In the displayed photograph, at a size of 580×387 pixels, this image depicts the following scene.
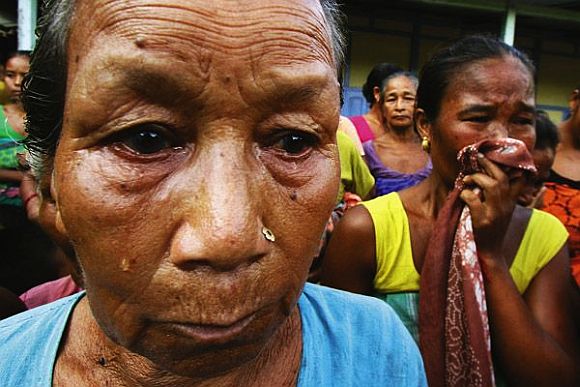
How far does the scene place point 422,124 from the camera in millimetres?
2594

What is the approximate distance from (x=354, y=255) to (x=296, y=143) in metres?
1.31

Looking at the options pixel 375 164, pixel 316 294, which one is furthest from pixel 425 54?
pixel 316 294

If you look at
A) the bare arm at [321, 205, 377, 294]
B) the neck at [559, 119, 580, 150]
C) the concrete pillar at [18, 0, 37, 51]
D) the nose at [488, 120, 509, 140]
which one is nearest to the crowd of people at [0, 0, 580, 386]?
the bare arm at [321, 205, 377, 294]

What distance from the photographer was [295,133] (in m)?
0.97

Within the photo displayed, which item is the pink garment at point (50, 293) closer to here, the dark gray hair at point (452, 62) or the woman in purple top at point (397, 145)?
the dark gray hair at point (452, 62)

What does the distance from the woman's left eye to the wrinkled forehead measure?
0.14 m

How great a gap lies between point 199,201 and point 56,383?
62 cm

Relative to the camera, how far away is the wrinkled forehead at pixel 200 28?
83 cm

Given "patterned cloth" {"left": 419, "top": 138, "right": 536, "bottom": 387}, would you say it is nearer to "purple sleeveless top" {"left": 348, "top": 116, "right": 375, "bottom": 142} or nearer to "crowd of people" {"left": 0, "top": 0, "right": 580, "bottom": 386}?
"crowd of people" {"left": 0, "top": 0, "right": 580, "bottom": 386}

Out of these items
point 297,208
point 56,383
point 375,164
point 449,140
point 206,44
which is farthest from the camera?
point 375,164

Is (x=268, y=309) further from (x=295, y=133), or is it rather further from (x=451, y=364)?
(x=451, y=364)

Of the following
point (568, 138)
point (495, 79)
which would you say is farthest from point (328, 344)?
point (568, 138)

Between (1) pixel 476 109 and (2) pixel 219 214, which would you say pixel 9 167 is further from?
(2) pixel 219 214

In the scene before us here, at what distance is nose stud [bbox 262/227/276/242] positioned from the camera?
2.89ft
